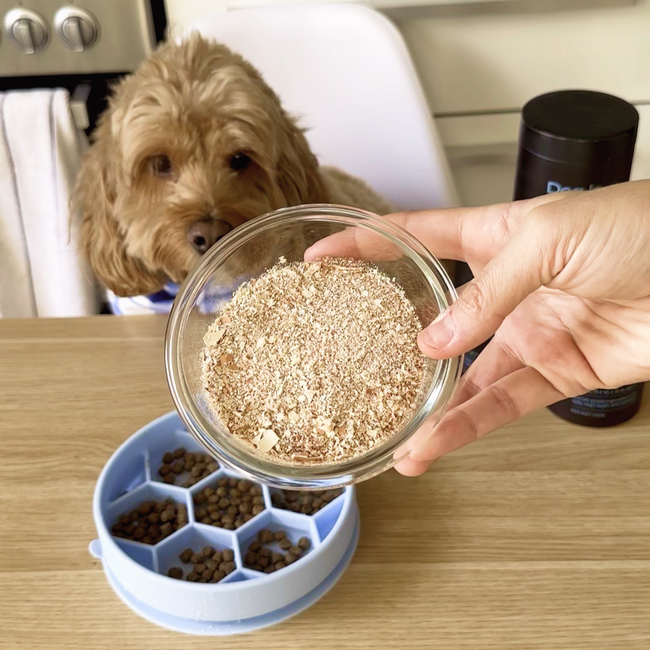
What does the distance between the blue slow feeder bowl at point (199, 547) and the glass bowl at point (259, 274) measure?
0.41 feet

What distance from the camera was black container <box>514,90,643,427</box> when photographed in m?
0.82

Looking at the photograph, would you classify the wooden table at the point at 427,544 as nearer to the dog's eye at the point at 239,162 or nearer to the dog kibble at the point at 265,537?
the dog kibble at the point at 265,537

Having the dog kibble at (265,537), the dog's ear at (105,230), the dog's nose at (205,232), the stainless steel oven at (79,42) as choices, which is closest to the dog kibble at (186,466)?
the dog kibble at (265,537)

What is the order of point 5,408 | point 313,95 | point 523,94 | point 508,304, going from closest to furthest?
point 508,304 < point 5,408 < point 313,95 < point 523,94

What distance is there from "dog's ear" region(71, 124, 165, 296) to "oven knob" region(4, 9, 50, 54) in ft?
1.46

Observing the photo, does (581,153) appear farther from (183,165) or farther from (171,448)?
(183,165)

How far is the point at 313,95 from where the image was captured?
1669 millimetres

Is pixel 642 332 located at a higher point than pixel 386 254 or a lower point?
lower

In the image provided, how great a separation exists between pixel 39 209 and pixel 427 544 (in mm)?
1331

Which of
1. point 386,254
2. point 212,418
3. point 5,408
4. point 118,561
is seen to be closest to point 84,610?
point 118,561

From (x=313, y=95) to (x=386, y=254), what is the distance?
106 cm

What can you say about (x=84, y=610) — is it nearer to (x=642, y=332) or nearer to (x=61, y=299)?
(x=642, y=332)

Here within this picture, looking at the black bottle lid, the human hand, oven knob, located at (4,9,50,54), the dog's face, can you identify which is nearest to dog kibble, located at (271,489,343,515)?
the human hand

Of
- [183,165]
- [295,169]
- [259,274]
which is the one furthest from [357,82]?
[259,274]
